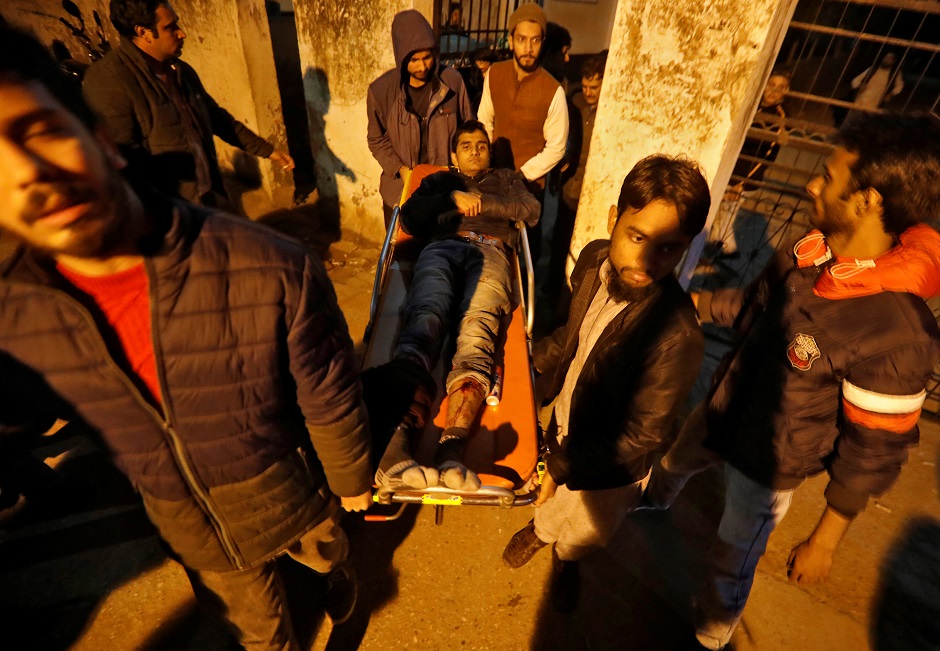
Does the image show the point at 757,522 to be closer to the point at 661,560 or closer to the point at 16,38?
the point at 661,560

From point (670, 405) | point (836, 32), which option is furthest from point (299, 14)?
point (670, 405)

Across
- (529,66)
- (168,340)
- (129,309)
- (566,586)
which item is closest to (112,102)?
(129,309)

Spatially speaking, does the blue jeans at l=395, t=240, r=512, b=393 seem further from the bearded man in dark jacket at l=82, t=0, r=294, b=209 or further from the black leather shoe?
the bearded man in dark jacket at l=82, t=0, r=294, b=209

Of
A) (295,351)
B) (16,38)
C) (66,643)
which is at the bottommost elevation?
(66,643)

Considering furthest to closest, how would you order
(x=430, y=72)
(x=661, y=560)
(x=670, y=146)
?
(x=430, y=72), (x=670, y=146), (x=661, y=560)

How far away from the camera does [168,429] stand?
1209 mm

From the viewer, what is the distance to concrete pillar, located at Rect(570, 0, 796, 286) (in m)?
2.70

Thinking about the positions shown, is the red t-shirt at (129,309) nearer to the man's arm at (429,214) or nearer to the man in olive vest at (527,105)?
the man's arm at (429,214)

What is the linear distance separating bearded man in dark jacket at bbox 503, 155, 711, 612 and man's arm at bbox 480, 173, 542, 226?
4.47 ft

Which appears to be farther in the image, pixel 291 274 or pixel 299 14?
pixel 299 14

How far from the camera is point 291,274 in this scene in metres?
1.16

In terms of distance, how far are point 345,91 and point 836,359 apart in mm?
4780

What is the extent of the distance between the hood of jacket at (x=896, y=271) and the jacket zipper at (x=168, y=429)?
80.2 inches

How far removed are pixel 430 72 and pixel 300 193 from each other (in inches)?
142
